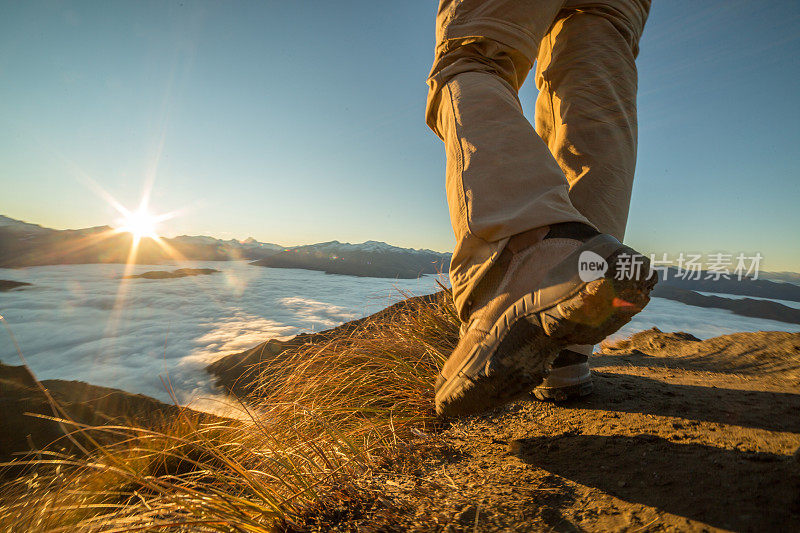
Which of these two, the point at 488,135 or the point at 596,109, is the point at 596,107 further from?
the point at 488,135

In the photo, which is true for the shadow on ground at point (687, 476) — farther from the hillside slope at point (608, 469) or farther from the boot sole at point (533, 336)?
the boot sole at point (533, 336)

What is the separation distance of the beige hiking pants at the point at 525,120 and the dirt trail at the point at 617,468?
363 millimetres

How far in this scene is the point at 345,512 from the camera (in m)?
0.57

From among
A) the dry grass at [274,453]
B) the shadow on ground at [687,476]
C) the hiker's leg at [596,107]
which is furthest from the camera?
the hiker's leg at [596,107]

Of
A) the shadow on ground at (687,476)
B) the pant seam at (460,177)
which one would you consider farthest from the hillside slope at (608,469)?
the pant seam at (460,177)

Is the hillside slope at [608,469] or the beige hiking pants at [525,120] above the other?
the beige hiking pants at [525,120]

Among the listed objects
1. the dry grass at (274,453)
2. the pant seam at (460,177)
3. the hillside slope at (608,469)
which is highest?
the pant seam at (460,177)

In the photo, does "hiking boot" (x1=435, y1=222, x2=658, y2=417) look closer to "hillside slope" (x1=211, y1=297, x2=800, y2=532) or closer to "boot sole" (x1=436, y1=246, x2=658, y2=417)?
"boot sole" (x1=436, y1=246, x2=658, y2=417)

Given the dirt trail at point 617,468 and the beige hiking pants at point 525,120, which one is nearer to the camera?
the dirt trail at point 617,468

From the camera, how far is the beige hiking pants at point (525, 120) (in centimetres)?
67

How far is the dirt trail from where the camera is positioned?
0.48m

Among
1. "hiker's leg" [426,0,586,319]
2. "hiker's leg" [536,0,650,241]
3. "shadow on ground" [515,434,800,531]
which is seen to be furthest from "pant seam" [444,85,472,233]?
"shadow on ground" [515,434,800,531]

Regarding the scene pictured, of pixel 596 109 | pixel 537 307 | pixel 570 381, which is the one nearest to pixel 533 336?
pixel 537 307

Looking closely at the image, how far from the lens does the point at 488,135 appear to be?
71 centimetres
